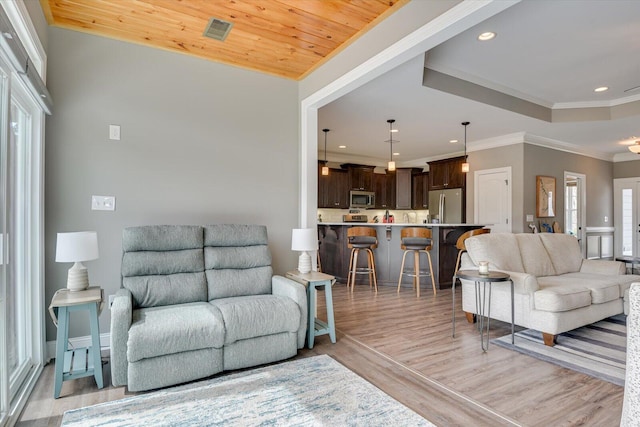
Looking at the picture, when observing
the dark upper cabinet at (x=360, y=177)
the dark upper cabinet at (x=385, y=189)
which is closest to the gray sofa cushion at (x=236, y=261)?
the dark upper cabinet at (x=360, y=177)

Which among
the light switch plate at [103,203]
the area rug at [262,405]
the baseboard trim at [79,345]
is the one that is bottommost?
the area rug at [262,405]

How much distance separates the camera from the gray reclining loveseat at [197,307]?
7.43 feet

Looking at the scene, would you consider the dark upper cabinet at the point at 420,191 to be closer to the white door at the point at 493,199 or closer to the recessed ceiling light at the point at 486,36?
the white door at the point at 493,199

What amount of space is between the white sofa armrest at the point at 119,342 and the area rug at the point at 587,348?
3038 mm

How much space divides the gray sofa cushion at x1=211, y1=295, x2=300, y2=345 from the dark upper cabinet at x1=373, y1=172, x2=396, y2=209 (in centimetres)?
650

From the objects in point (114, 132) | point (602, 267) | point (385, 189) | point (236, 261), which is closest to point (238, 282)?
point (236, 261)

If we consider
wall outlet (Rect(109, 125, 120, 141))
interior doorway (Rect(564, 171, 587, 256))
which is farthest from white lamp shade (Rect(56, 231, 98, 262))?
interior doorway (Rect(564, 171, 587, 256))

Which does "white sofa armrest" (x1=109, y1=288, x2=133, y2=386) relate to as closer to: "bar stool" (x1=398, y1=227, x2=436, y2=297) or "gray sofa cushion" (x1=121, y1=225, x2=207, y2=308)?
"gray sofa cushion" (x1=121, y1=225, x2=207, y2=308)

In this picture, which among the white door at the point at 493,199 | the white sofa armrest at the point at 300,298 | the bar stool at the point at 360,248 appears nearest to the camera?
the white sofa armrest at the point at 300,298

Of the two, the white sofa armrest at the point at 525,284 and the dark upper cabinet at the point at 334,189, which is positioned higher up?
the dark upper cabinet at the point at 334,189

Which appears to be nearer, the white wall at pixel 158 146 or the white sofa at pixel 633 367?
the white sofa at pixel 633 367

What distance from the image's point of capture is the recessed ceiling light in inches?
132

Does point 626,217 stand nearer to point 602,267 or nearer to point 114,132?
point 602,267

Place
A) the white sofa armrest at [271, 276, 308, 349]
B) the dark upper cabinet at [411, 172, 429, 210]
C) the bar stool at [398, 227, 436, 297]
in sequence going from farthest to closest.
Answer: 1. the dark upper cabinet at [411, 172, 429, 210]
2. the bar stool at [398, 227, 436, 297]
3. the white sofa armrest at [271, 276, 308, 349]
